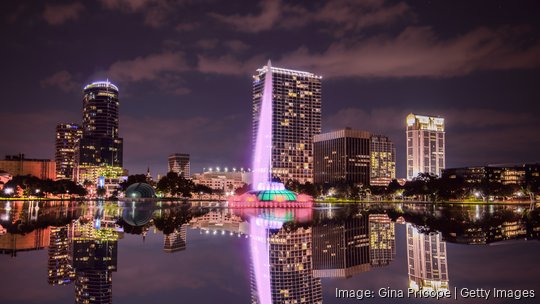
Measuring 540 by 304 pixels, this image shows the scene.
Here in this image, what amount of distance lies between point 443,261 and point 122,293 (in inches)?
647

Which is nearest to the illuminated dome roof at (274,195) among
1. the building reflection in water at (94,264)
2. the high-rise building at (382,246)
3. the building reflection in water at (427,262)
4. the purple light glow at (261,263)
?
the high-rise building at (382,246)

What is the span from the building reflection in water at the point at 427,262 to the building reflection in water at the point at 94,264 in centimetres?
1236

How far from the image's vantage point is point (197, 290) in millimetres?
18781

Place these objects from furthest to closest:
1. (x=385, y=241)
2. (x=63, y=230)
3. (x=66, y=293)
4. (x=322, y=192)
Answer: (x=322, y=192) → (x=63, y=230) → (x=385, y=241) → (x=66, y=293)

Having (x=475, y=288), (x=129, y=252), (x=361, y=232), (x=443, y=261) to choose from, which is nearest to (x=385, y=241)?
(x=361, y=232)

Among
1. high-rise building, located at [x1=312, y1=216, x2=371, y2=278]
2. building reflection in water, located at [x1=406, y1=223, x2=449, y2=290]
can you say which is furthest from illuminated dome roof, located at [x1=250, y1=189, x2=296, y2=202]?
building reflection in water, located at [x1=406, y1=223, x2=449, y2=290]

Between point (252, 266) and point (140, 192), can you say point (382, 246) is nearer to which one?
point (252, 266)

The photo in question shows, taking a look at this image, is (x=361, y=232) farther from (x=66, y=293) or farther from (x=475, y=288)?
(x=66, y=293)

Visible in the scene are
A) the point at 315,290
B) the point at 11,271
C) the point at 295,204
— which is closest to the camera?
the point at 315,290

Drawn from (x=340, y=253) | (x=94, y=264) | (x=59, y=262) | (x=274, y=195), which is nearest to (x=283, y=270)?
(x=340, y=253)

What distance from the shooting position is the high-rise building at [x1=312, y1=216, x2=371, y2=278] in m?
22.9

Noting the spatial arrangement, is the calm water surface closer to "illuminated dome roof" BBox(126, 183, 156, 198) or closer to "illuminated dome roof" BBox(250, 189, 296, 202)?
"illuminated dome roof" BBox(250, 189, 296, 202)

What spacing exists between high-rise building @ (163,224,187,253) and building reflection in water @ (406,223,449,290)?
46.9 feet

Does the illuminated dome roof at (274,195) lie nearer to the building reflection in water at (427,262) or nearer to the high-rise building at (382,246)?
the high-rise building at (382,246)
